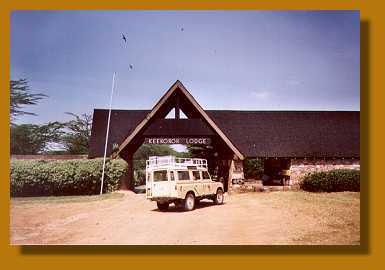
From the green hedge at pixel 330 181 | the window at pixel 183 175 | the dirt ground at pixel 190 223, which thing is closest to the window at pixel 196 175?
the window at pixel 183 175

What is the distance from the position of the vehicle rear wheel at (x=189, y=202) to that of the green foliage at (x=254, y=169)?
11954 millimetres

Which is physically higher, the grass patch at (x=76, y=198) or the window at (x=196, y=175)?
the window at (x=196, y=175)

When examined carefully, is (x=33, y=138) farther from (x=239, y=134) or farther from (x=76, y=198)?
(x=239, y=134)

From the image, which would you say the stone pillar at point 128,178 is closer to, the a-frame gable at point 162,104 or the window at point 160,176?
the a-frame gable at point 162,104

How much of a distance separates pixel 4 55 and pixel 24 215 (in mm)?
5444

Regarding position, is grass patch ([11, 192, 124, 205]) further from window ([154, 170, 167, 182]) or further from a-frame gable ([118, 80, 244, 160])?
window ([154, 170, 167, 182])

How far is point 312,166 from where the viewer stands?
2036cm

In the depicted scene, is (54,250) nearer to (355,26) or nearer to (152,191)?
(152,191)

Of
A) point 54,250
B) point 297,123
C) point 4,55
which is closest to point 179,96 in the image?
point 297,123

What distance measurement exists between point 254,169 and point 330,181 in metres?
8.97

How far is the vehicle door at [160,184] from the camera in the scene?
48.3 ft

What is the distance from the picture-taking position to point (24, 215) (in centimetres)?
1246

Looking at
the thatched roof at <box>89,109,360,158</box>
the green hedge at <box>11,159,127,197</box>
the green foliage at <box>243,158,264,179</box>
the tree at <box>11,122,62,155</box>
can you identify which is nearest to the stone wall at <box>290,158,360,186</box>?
the thatched roof at <box>89,109,360,158</box>

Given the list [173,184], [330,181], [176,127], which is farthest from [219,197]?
[330,181]
